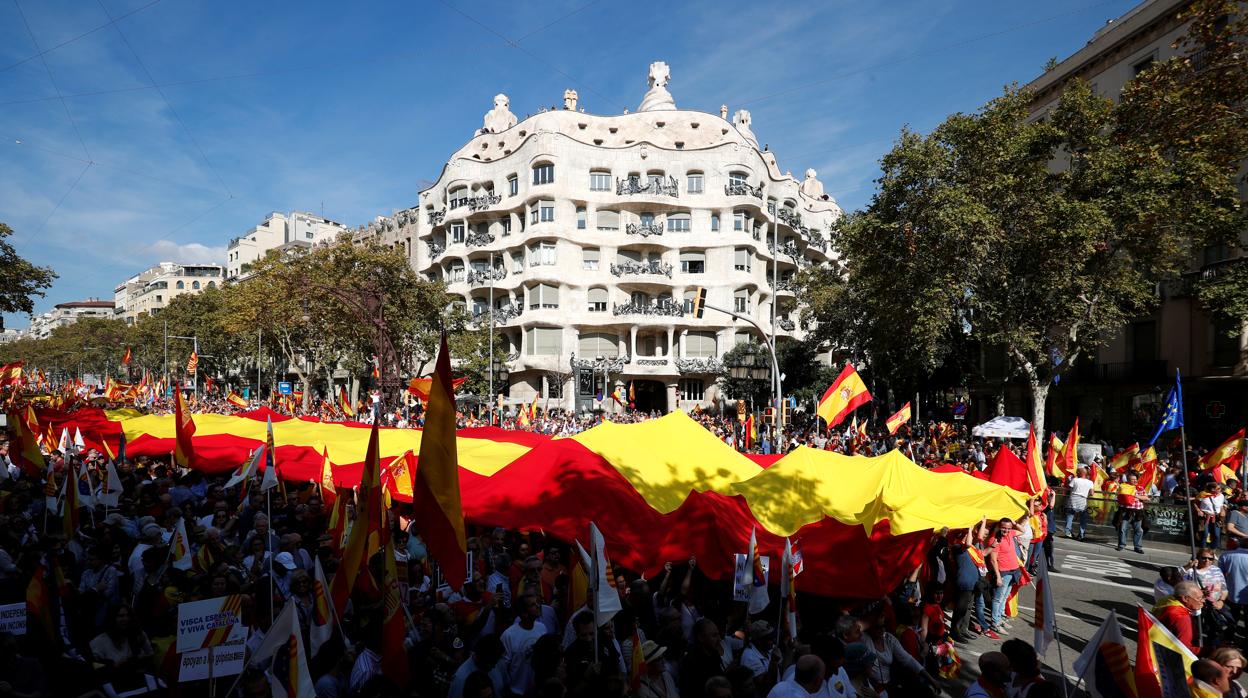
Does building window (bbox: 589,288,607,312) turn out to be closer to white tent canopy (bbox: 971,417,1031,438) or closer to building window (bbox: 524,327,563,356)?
building window (bbox: 524,327,563,356)

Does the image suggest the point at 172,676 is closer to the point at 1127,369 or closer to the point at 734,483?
the point at 734,483

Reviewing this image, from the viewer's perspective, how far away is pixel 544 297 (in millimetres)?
46156

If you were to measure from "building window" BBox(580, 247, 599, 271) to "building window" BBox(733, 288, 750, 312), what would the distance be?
9871 millimetres

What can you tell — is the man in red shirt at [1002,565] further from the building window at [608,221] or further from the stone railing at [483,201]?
the stone railing at [483,201]

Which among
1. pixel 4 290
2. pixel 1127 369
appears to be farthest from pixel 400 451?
pixel 1127 369

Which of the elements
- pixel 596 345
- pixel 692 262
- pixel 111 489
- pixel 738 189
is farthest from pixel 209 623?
pixel 738 189

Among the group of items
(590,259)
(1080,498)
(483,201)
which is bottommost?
(1080,498)

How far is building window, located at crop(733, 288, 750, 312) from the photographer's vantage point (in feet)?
156

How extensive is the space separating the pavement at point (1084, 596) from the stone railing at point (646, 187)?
118 ft

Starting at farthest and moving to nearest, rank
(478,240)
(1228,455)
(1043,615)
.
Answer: (478,240) → (1228,455) → (1043,615)

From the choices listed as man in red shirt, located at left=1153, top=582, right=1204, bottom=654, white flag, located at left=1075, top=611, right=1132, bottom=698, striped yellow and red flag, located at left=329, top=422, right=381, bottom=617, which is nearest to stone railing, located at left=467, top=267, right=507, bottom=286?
striped yellow and red flag, located at left=329, top=422, right=381, bottom=617

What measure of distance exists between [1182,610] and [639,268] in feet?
137

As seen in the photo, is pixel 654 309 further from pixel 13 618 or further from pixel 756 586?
pixel 13 618

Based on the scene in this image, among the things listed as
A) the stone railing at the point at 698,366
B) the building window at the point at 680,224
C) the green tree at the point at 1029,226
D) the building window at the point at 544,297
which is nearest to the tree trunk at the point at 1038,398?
the green tree at the point at 1029,226
